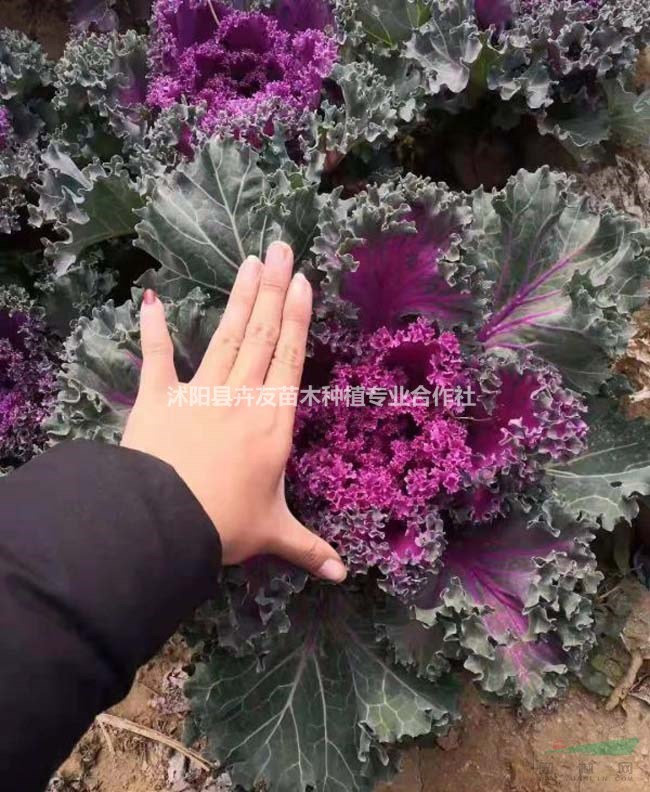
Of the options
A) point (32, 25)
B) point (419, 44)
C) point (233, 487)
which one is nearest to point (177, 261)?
point (233, 487)

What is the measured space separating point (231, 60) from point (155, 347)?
56.1 inches

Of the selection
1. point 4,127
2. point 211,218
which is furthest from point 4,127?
point 211,218

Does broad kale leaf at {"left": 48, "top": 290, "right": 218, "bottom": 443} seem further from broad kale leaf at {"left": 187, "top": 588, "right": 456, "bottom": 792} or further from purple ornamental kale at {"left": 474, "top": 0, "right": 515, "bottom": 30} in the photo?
purple ornamental kale at {"left": 474, "top": 0, "right": 515, "bottom": 30}

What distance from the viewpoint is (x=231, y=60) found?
2713 millimetres

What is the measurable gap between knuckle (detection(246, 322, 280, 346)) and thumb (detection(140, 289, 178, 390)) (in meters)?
0.19

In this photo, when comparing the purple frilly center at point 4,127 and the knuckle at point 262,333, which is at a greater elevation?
the purple frilly center at point 4,127

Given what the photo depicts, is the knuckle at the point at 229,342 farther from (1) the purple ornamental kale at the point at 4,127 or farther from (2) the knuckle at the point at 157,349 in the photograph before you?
(1) the purple ornamental kale at the point at 4,127

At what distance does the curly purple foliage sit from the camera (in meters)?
1.93

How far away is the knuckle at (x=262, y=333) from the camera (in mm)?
1708

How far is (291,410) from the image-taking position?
1711 millimetres

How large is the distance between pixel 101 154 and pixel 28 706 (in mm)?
2152

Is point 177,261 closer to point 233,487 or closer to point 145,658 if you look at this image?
point 233,487

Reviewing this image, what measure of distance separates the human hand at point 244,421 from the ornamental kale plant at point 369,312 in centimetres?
19

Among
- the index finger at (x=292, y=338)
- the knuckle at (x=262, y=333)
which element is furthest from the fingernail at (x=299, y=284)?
the knuckle at (x=262, y=333)
